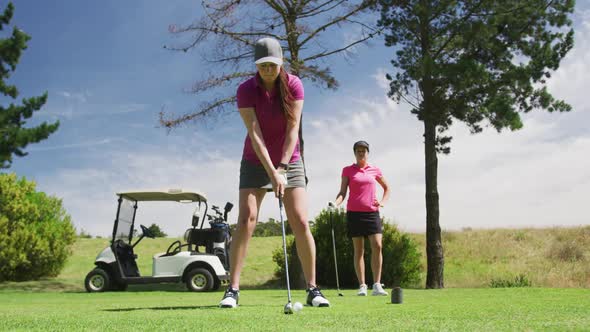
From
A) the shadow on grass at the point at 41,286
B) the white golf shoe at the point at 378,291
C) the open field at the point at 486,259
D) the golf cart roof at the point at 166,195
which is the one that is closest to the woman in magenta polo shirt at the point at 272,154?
the white golf shoe at the point at 378,291

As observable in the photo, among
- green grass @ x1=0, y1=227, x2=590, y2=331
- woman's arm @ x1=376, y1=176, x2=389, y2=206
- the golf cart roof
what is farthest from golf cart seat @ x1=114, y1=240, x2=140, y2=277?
woman's arm @ x1=376, y1=176, x2=389, y2=206

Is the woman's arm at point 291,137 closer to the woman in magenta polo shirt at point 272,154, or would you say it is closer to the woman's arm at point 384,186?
the woman in magenta polo shirt at point 272,154

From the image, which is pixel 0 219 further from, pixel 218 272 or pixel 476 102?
pixel 476 102

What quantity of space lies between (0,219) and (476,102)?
12.3 m

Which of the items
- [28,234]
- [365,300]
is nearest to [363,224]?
[365,300]

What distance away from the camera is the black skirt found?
7375mm

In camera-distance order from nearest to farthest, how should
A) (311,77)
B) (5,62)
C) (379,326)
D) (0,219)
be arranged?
1. (379,326)
2. (311,77)
3. (0,219)
4. (5,62)

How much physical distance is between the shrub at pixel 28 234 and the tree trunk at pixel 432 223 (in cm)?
1052

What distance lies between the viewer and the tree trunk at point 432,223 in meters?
11.4

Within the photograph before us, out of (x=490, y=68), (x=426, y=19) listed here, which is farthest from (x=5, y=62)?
(x=490, y=68)

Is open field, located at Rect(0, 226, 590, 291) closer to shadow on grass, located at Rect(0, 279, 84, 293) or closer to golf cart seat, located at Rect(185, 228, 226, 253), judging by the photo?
shadow on grass, located at Rect(0, 279, 84, 293)

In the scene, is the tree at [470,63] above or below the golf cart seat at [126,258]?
above

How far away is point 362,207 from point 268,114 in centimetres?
366

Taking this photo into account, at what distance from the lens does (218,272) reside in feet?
34.2
